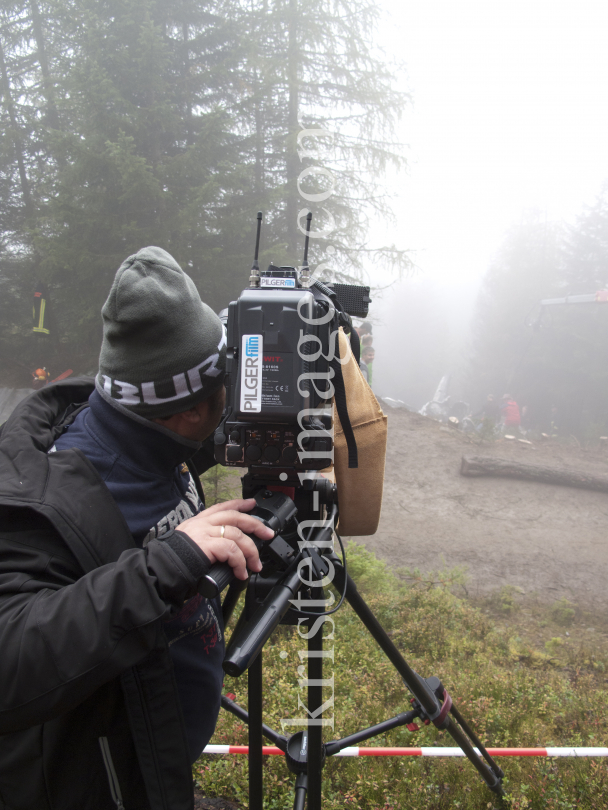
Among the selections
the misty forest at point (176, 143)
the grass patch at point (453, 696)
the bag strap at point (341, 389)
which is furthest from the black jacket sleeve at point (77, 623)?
the misty forest at point (176, 143)

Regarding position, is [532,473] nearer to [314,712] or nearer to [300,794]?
[300,794]

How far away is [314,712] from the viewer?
135 centimetres

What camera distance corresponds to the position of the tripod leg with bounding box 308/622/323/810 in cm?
132

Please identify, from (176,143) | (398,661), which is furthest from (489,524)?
(176,143)

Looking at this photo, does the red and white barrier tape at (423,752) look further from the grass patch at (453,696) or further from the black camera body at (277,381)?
the black camera body at (277,381)

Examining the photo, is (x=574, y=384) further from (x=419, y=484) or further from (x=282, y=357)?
(x=282, y=357)

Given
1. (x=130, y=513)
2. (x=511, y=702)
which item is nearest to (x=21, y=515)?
(x=130, y=513)

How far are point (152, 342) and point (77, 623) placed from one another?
2.11 feet

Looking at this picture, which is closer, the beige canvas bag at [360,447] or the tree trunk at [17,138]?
the beige canvas bag at [360,447]

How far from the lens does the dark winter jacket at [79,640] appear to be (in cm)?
82

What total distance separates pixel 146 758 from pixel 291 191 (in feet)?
38.8

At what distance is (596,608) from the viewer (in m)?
6.36

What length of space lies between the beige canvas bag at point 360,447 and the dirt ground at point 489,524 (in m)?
5.99

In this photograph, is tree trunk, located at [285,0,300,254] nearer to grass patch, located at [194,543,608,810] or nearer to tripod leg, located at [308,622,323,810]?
grass patch, located at [194,543,608,810]
